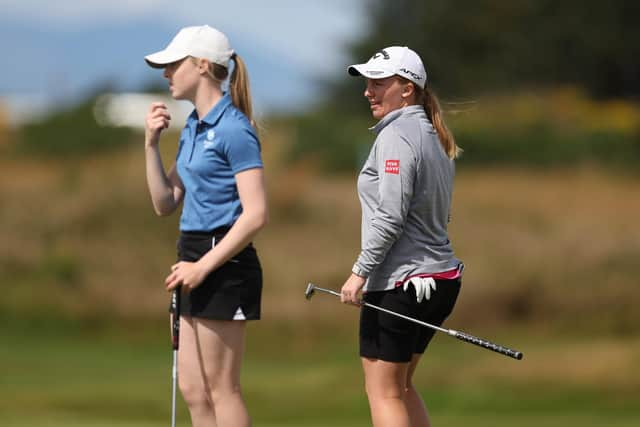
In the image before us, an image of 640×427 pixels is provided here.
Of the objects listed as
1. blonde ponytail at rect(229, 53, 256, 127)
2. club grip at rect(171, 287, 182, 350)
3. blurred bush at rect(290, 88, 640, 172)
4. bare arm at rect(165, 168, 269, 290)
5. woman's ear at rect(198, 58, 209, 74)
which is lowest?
blurred bush at rect(290, 88, 640, 172)

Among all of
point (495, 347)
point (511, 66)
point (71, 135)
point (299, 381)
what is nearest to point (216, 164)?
point (495, 347)

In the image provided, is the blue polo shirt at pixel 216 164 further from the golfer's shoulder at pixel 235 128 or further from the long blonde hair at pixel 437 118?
the long blonde hair at pixel 437 118

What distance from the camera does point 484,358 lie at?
16.5 metres

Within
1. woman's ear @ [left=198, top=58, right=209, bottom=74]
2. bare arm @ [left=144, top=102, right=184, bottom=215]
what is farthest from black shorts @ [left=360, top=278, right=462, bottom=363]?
woman's ear @ [left=198, top=58, right=209, bottom=74]

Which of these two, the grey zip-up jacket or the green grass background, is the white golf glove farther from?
the green grass background

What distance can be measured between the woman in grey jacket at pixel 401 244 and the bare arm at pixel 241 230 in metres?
0.38

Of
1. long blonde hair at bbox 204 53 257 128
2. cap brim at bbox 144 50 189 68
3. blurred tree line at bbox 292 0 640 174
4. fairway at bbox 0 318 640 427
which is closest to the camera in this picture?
cap brim at bbox 144 50 189 68

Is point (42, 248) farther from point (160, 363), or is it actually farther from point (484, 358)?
point (484, 358)

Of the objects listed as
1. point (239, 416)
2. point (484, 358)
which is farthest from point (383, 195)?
point (484, 358)

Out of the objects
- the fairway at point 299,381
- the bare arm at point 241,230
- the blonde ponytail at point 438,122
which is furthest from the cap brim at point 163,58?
the fairway at point 299,381

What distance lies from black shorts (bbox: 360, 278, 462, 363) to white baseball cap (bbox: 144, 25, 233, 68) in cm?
106

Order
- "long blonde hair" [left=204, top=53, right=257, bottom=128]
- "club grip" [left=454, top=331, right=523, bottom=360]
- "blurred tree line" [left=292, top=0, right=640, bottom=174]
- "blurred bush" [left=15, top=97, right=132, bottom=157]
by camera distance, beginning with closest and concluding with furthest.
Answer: "club grip" [left=454, top=331, right=523, bottom=360] < "long blonde hair" [left=204, top=53, right=257, bottom=128] < "blurred tree line" [left=292, top=0, right=640, bottom=174] < "blurred bush" [left=15, top=97, right=132, bottom=157]

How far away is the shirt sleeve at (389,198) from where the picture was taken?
15.3ft

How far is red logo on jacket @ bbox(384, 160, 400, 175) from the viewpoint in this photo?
466cm
